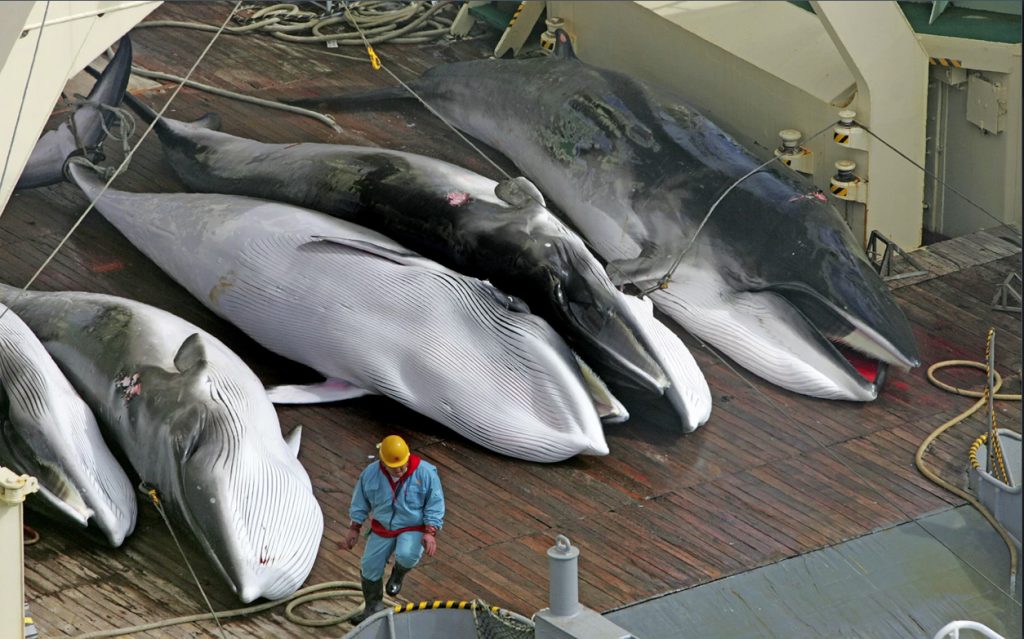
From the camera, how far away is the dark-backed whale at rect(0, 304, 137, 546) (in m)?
7.93

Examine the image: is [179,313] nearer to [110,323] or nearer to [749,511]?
[110,323]

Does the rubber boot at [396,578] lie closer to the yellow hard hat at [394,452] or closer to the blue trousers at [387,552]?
the blue trousers at [387,552]

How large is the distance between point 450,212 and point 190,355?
1.61 m

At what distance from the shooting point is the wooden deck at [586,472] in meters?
7.71

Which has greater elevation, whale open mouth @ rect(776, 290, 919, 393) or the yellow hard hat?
the yellow hard hat

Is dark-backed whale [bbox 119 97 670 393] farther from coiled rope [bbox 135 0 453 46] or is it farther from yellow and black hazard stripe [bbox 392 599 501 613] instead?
yellow and black hazard stripe [bbox 392 599 501 613]

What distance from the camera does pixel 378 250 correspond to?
8.87m

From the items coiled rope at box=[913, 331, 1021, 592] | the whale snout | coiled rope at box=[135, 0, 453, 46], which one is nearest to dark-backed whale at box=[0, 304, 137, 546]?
the whale snout

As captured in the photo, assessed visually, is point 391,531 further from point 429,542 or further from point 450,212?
point 450,212

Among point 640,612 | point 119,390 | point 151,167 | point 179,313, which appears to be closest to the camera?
point 640,612

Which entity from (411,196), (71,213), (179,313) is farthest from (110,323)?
(411,196)

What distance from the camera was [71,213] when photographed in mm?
9422

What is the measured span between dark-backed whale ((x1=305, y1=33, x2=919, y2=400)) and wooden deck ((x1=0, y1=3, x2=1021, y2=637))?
0.74 feet

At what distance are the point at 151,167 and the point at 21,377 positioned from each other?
1.86 meters
